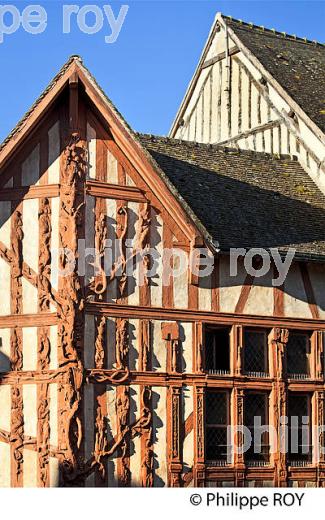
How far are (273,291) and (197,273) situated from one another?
5.02ft

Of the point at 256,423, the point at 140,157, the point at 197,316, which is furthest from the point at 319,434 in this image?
Result: the point at 140,157

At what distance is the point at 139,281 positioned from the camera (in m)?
17.9

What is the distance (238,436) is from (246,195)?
14.9ft

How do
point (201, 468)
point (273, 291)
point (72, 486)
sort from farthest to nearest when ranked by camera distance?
point (273, 291) < point (201, 468) < point (72, 486)

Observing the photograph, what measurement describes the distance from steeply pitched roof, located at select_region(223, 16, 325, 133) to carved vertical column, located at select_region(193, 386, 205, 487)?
21.3 feet

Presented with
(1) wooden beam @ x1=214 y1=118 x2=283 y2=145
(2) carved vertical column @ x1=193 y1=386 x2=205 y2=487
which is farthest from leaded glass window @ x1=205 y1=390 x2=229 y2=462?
(1) wooden beam @ x1=214 y1=118 x2=283 y2=145

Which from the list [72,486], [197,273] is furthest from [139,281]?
[72,486]

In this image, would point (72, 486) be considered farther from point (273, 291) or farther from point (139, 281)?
point (273, 291)

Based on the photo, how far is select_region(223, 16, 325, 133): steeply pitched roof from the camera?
22.9 meters

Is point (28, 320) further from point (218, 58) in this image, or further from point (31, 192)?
point (218, 58)

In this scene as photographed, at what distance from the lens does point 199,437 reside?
17.9 metres

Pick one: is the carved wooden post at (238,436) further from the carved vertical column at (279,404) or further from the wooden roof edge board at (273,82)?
the wooden roof edge board at (273,82)

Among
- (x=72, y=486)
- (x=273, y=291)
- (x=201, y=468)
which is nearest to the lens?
(x=72, y=486)

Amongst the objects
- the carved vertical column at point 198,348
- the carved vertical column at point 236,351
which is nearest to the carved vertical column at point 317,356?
Answer: the carved vertical column at point 236,351
